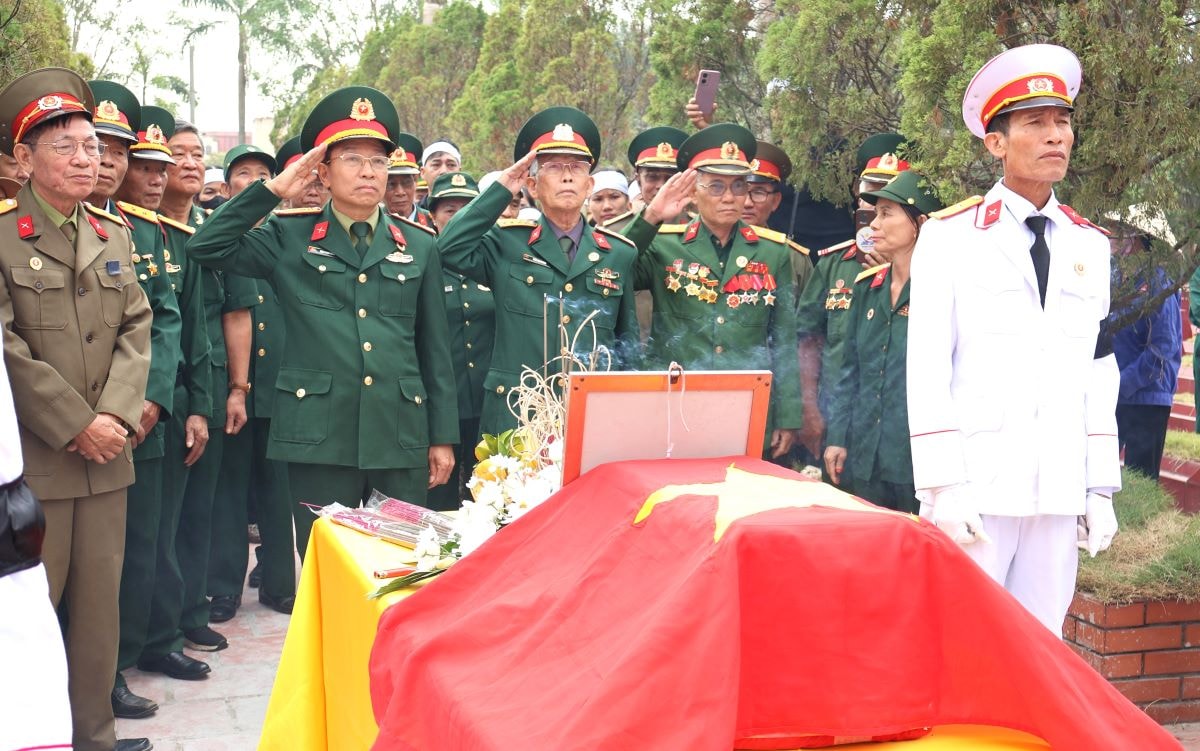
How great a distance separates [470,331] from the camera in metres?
6.21

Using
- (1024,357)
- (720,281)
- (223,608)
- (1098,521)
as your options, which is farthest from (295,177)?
(1098,521)

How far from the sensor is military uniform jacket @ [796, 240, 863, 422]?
527cm

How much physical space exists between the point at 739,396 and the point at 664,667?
94cm

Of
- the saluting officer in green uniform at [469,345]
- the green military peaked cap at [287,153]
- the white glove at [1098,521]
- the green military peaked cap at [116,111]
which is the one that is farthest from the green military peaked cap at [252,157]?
the white glove at [1098,521]

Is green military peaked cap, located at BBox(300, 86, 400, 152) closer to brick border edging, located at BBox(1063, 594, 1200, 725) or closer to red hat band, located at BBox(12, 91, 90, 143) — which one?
red hat band, located at BBox(12, 91, 90, 143)

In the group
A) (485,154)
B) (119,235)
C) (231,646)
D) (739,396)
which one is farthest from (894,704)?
(485,154)

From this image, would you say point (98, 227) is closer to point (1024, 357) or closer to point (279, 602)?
point (279, 602)

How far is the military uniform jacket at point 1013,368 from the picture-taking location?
354cm

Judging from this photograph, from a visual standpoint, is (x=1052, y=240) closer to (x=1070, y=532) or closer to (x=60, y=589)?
(x=1070, y=532)

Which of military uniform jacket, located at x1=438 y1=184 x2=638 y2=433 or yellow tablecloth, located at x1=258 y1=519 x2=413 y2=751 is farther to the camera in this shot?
military uniform jacket, located at x1=438 y1=184 x2=638 y2=433

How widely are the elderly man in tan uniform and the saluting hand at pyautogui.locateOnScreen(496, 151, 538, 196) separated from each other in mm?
1520

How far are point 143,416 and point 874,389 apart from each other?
271 cm

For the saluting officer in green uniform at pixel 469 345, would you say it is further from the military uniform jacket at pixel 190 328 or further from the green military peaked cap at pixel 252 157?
the green military peaked cap at pixel 252 157

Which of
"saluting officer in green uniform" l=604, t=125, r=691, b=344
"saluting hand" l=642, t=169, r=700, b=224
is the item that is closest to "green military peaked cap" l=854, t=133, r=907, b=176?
"saluting hand" l=642, t=169, r=700, b=224
